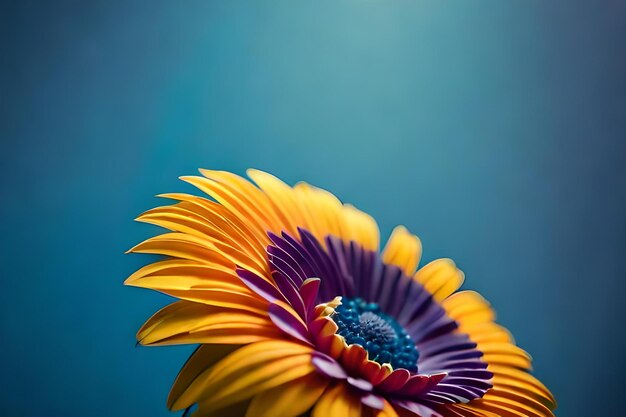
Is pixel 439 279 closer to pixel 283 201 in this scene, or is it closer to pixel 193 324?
pixel 283 201

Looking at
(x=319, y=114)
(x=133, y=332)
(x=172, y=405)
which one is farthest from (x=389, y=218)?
(x=172, y=405)

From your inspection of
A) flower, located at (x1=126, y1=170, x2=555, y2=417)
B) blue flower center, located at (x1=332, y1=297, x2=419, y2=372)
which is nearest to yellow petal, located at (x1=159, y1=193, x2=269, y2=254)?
flower, located at (x1=126, y1=170, x2=555, y2=417)

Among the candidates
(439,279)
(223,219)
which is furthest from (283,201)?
(439,279)

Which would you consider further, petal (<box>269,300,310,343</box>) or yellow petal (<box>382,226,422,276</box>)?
yellow petal (<box>382,226,422,276</box>)

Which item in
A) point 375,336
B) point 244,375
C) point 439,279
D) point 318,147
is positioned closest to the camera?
point 244,375

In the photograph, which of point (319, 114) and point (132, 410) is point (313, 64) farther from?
point (132, 410)

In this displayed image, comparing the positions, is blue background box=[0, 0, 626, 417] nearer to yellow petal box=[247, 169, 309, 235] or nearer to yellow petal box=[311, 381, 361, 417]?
yellow petal box=[247, 169, 309, 235]

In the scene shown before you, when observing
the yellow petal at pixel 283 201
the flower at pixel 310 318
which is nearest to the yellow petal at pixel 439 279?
the flower at pixel 310 318

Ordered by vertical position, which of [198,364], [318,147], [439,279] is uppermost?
[318,147]
